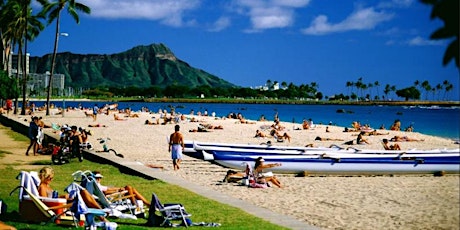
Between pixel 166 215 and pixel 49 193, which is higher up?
pixel 49 193

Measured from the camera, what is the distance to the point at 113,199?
10156mm

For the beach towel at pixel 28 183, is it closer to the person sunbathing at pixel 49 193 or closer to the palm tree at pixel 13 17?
the person sunbathing at pixel 49 193

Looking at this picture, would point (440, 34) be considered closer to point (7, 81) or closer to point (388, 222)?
point (388, 222)

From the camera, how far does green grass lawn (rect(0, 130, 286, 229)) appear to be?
9297 millimetres

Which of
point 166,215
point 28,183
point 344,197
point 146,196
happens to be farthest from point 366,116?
point 28,183

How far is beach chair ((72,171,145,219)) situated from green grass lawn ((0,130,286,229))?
225 mm

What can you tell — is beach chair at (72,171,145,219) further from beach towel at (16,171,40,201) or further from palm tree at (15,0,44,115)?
palm tree at (15,0,44,115)

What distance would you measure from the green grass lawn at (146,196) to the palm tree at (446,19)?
20.4 ft

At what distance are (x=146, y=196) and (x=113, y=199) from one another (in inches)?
74.8

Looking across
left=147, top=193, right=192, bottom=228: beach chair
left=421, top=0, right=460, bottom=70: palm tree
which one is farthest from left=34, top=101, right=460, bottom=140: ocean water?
left=421, top=0, right=460, bottom=70: palm tree

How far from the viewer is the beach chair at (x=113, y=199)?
955 centimetres

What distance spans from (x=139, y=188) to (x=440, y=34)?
34.5 feet

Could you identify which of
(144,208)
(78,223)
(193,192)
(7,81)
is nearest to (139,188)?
(193,192)

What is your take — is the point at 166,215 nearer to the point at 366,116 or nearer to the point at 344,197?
the point at 344,197
